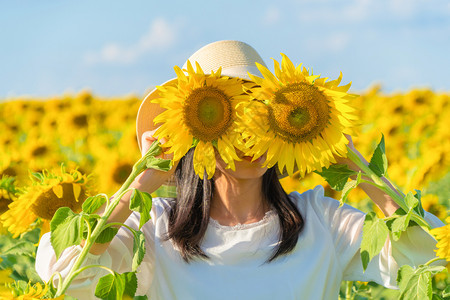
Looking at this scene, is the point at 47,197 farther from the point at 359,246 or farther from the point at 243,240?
the point at 359,246

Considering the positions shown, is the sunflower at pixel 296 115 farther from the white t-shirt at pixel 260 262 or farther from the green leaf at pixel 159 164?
the white t-shirt at pixel 260 262

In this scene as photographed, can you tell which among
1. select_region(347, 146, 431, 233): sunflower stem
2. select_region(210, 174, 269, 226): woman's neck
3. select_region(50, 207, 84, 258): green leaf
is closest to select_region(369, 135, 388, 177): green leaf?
select_region(347, 146, 431, 233): sunflower stem

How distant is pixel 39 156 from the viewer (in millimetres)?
5852

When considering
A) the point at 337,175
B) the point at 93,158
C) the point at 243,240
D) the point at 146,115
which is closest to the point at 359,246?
the point at 243,240

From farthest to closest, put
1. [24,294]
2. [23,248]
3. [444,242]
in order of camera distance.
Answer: [23,248] → [444,242] → [24,294]

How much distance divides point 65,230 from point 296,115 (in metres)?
0.57

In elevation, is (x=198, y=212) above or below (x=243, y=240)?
above

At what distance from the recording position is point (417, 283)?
1591 millimetres

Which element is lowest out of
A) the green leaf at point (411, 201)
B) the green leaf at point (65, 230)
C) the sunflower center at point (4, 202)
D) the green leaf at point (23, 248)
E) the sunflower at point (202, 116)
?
the green leaf at point (411, 201)

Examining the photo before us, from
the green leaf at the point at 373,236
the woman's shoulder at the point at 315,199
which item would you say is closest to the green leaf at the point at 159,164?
the green leaf at the point at 373,236

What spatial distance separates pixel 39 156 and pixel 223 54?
4156 millimetres

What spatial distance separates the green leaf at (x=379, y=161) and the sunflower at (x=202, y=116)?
0.35m

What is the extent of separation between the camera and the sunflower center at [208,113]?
1617 millimetres

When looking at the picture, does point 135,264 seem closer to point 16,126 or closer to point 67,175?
point 67,175
